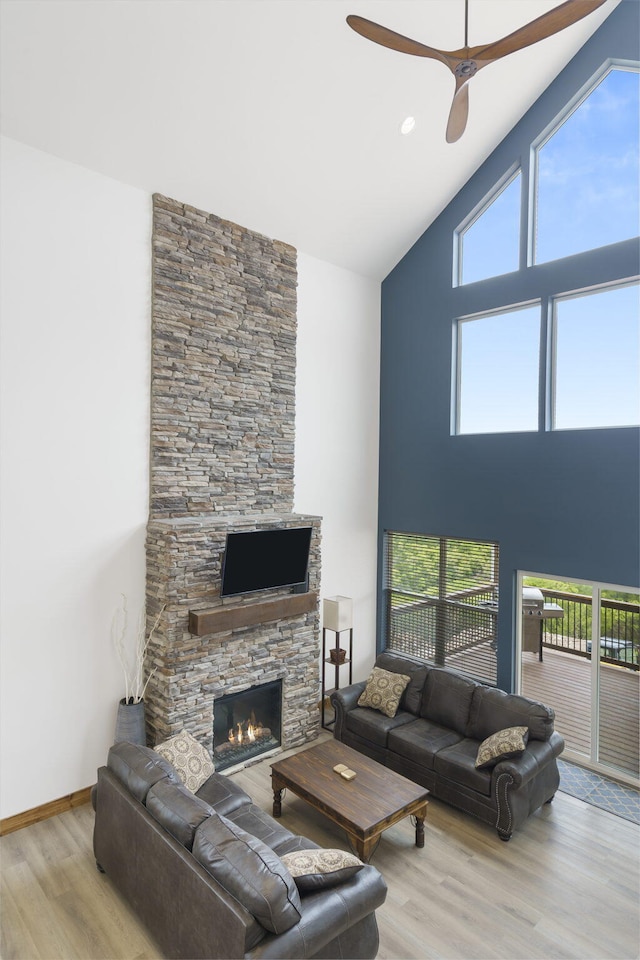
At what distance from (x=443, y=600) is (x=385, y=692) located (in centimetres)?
162

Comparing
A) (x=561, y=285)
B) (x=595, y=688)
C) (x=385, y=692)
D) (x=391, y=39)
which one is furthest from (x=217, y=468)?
(x=595, y=688)

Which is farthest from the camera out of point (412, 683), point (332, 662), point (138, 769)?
point (332, 662)

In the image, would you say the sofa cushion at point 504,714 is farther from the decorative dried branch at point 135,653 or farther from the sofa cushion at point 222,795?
the decorative dried branch at point 135,653

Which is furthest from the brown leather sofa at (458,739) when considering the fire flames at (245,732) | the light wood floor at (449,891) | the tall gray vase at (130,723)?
the tall gray vase at (130,723)

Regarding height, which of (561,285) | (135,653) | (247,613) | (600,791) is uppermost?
(561,285)

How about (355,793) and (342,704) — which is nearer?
(355,793)

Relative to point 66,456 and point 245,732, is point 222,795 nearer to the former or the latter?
point 245,732

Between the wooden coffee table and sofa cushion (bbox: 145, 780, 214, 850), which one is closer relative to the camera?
sofa cushion (bbox: 145, 780, 214, 850)

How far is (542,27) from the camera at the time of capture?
300cm

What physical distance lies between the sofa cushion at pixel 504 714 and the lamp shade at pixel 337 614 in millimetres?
1656

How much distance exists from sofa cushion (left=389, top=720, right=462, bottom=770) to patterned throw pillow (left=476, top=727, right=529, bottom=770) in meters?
0.47

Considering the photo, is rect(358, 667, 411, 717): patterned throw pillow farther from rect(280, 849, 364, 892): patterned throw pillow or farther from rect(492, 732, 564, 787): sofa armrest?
rect(280, 849, 364, 892): patterned throw pillow

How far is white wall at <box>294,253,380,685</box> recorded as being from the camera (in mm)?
6707

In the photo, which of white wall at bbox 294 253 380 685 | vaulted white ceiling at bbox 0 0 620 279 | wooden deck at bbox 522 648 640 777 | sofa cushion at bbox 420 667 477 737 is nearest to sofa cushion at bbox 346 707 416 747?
sofa cushion at bbox 420 667 477 737
